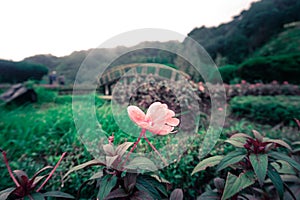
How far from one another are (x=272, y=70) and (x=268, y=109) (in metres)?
3.38

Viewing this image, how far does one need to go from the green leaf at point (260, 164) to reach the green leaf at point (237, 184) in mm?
55

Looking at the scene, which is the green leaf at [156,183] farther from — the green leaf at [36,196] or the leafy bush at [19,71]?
the leafy bush at [19,71]

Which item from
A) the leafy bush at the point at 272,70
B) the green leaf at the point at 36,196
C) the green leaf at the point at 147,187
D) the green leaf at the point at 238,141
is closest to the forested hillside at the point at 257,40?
the leafy bush at the point at 272,70

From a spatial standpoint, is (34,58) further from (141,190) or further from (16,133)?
(141,190)

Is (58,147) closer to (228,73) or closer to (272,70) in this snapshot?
(228,73)

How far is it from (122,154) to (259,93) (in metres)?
4.15

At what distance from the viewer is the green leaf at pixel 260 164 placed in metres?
0.69

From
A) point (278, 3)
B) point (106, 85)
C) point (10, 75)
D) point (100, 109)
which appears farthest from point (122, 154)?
point (278, 3)

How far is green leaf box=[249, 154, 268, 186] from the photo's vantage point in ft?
2.28

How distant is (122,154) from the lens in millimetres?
728

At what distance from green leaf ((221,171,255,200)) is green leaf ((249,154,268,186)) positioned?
55 millimetres

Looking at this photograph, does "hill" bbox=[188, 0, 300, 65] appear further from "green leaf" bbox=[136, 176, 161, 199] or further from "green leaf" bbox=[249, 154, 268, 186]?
"green leaf" bbox=[136, 176, 161, 199]

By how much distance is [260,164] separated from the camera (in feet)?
2.41

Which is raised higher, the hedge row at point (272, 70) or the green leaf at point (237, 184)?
the hedge row at point (272, 70)
